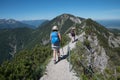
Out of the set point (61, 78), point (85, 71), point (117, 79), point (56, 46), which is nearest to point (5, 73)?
point (61, 78)

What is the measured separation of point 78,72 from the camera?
12.0 m

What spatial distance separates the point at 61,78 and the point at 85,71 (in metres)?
2.12

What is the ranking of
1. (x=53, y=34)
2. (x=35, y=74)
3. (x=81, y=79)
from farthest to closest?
(x=53, y=34) → (x=35, y=74) → (x=81, y=79)

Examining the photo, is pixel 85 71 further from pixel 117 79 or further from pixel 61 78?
pixel 117 79

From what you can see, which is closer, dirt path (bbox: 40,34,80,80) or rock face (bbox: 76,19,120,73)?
dirt path (bbox: 40,34,80,80)

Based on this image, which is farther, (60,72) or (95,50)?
(95,50)

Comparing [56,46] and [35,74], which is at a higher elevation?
[56,46]

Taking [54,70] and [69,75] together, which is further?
[54,70]

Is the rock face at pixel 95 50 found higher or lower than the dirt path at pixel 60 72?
lower

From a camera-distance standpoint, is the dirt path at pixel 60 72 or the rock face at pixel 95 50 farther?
the rock face at pixel 95 50

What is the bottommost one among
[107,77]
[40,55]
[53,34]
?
[40,55]

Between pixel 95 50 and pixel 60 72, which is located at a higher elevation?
pixel 60 72

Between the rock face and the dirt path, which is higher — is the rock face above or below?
below

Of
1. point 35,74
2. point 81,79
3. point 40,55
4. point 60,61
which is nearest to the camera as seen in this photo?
→ point 81,79
